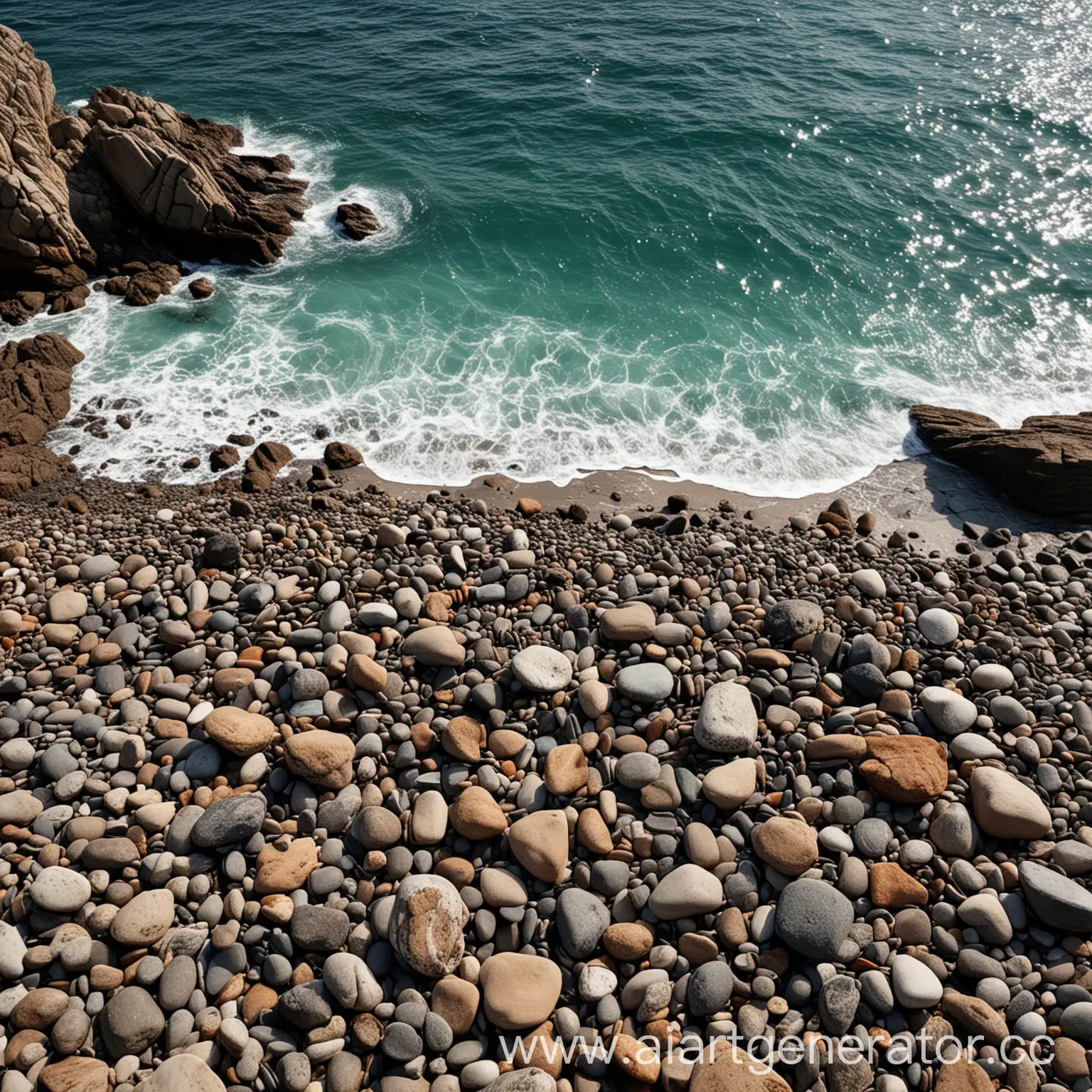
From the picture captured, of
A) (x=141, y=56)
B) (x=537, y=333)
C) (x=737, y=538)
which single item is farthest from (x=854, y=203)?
(x=141, y=56)

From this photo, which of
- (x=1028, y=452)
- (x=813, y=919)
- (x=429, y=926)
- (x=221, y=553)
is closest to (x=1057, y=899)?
(x=813, y=919)

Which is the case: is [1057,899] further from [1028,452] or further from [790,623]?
[1028,452]

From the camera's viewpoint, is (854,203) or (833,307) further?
(854,203)

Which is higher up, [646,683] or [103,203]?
[103,203]

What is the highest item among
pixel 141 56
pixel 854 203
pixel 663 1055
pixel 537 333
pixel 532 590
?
pixel 141 56

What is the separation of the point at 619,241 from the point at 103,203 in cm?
1480

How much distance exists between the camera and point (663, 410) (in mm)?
15805

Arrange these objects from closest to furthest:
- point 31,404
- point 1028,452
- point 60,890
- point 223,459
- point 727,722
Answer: point 60,890, point 727,722, point 1028,452, point 223,459, point 31,404

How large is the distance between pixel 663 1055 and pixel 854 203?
79.1ft

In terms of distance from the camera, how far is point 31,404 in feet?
49.8

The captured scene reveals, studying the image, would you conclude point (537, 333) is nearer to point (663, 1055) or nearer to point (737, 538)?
point (737, 538)

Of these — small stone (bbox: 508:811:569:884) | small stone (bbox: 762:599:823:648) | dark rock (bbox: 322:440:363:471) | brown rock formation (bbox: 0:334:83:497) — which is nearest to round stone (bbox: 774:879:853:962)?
small stone (bbox: 508:811:569:884)

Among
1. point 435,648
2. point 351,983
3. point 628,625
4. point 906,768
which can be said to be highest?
point 628,625

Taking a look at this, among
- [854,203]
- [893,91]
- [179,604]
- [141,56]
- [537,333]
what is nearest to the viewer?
[179,604]
